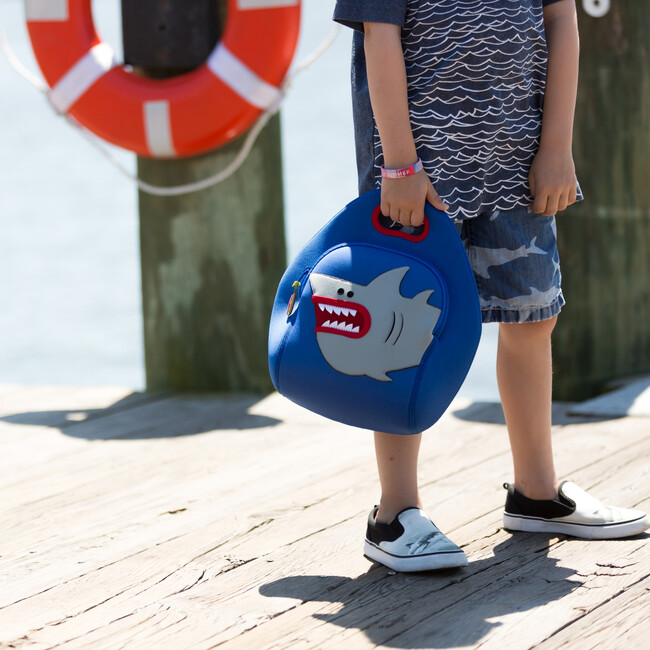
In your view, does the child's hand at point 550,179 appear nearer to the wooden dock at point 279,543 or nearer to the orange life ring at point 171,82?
the wooden dock at point 279,543

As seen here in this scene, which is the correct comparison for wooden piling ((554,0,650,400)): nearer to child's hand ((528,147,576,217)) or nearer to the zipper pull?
child's hand ((528,147,576,217))

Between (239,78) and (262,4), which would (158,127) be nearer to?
(239,78)

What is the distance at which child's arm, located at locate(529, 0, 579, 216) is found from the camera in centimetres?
153

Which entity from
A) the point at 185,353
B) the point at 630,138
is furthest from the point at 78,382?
the point at 630,138

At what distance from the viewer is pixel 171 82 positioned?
282 centimetres

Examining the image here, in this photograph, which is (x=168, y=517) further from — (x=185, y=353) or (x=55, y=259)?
(x=55, y=259)

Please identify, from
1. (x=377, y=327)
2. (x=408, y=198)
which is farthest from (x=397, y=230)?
(x=377, y=327)

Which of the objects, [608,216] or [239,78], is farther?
[239,78]

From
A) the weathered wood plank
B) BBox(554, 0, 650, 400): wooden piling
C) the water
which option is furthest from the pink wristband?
the water

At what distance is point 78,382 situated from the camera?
17.0ft

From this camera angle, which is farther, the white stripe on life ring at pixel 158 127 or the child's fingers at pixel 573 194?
the white stripe on life ring at pixel 158 127

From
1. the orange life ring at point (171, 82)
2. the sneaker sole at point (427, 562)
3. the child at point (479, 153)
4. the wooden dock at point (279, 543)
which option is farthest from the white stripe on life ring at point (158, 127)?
the sneaker sole at point (427, 562)

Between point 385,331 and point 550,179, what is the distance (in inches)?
13.3

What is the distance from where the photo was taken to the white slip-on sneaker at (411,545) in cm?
149
